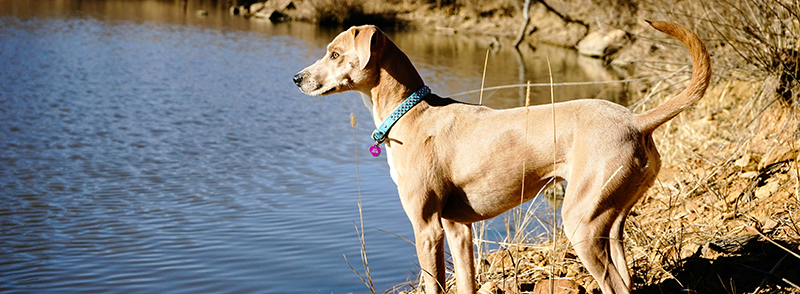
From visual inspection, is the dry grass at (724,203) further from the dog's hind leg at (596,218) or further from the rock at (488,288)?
the dog's hind leg at (596,218)

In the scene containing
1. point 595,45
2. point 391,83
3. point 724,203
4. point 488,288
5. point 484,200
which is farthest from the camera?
point 595,45

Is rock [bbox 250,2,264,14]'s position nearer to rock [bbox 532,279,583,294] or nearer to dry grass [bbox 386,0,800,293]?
dry grass [bbox 386,0,800,293]

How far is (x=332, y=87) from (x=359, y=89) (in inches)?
5.7

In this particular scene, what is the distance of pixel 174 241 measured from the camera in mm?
6090

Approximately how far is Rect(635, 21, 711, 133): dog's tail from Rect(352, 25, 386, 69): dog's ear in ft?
4.28

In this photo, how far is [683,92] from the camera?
301 cm

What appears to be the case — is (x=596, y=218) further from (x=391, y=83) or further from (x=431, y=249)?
(x=391, y=83)

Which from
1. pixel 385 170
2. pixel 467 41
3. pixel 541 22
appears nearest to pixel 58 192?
pixel 385 170

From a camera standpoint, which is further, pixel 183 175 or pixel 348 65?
pixel 183 175

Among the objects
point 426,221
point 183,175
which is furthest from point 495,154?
point 183,175

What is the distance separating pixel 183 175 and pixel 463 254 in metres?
5.33

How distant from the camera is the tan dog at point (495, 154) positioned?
2973mm

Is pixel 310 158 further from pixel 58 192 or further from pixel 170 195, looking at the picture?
pixel 58 192

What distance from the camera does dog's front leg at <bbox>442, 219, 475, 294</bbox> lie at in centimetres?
364
